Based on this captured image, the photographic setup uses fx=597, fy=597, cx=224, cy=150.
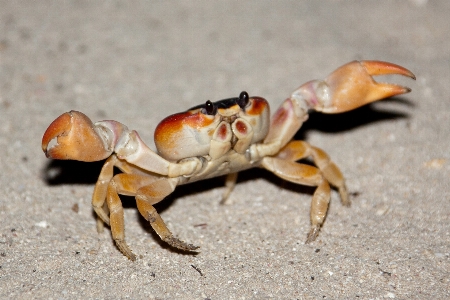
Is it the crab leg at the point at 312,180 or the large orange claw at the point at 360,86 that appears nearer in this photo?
the crab leg at the point at 312,180

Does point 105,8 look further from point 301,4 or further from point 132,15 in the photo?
point 301,4

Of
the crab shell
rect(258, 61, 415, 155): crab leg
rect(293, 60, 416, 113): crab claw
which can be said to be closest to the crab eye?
the crab shell

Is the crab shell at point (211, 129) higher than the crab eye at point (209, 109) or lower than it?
lower

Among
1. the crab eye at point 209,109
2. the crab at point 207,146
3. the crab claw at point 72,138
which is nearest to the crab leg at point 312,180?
the crab at point 207,146

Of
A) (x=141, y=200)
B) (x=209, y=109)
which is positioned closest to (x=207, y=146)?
(x=209, y=109)

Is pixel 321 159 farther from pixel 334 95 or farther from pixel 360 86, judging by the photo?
pixel 360 86

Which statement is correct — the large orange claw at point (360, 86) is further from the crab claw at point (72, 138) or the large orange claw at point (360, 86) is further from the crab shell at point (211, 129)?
the crab claw at point (72, 138)

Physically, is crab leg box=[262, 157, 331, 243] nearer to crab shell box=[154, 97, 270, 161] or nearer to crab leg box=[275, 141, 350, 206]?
crab leg box=[275, 141, 350, 206]
